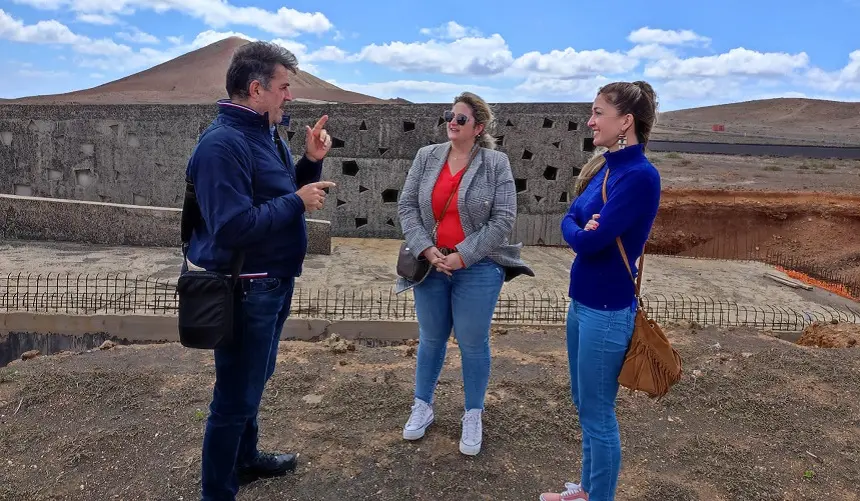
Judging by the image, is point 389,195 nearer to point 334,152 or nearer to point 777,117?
point 334,152

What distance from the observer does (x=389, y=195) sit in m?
13.3

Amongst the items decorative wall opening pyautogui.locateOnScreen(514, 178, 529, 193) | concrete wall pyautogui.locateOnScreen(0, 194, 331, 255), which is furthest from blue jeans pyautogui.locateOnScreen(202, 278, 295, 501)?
decorative wall opening pyautogui.locateOnScreen(514, 178, 529, 193)

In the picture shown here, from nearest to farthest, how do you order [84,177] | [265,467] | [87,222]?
[265,467], [87,222], [84,177]

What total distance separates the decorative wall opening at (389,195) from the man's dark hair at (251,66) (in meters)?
10.5

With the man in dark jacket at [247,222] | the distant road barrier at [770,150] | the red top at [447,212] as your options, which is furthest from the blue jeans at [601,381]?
the distant road barrier at [770,150]

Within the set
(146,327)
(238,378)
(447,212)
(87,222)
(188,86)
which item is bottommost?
(146,327)

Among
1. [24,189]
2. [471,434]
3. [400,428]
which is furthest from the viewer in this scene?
[24,189]

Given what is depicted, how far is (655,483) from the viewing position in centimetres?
367

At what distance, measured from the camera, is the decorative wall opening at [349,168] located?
13.2 meters

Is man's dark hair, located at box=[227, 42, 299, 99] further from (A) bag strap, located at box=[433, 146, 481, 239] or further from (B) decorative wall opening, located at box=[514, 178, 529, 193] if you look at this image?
(B) decorative wall opening, located at box=[514, 178, 529, 193]

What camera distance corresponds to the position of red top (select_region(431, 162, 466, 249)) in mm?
3541


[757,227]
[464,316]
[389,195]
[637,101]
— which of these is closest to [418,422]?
[464,316]

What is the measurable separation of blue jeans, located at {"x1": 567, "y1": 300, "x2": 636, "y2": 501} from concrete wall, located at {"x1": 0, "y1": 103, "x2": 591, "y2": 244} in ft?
34.0

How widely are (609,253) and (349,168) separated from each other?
1100cm
